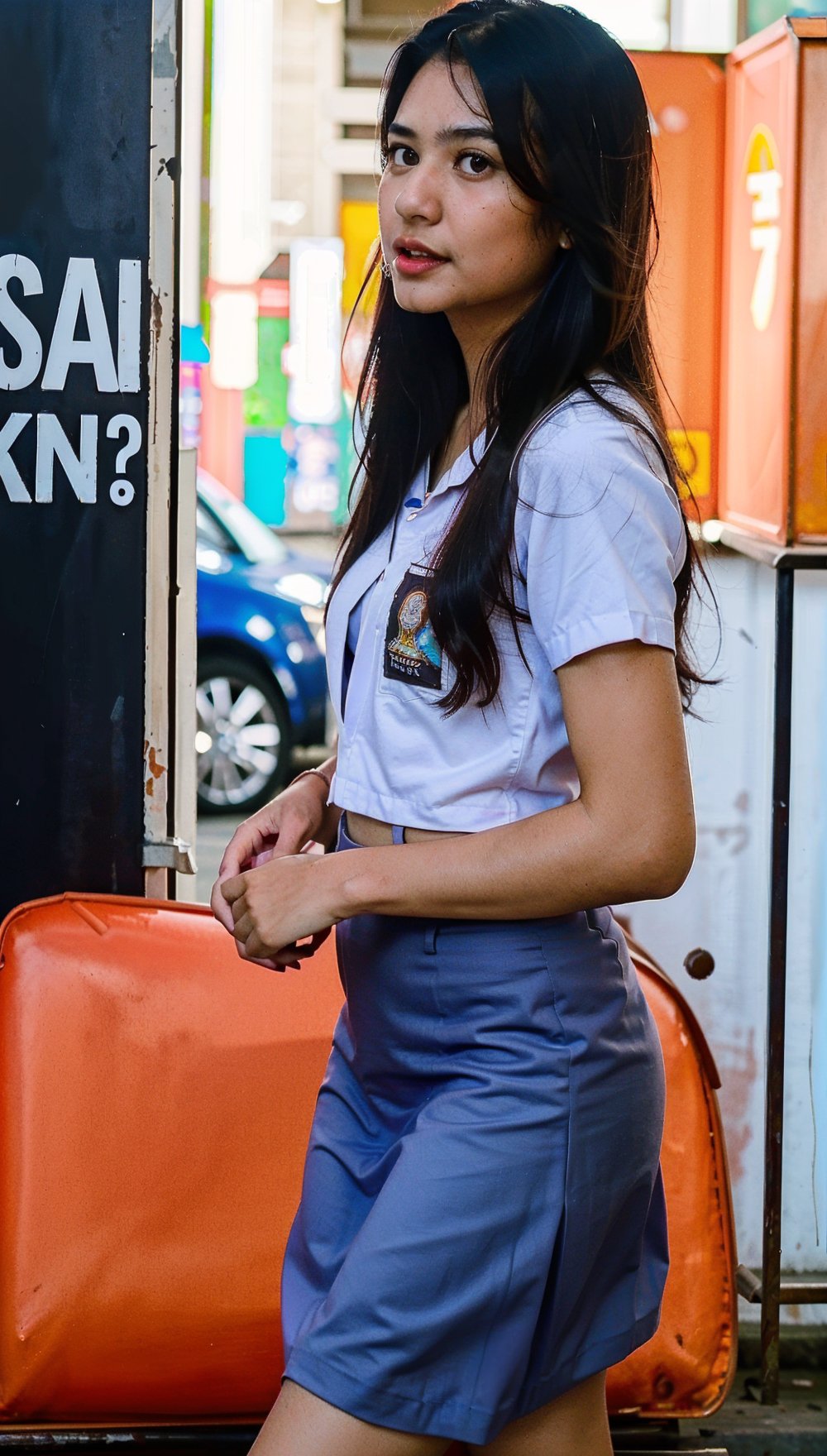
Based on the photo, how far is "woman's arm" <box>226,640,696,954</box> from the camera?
119cm

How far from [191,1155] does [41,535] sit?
0.84 metres

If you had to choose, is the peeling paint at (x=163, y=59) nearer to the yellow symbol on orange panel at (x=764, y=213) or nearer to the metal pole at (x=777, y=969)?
the yellow symbol on orange panel at (x=764, y=213)

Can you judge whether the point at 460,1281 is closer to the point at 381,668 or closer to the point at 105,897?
the point at 381,668

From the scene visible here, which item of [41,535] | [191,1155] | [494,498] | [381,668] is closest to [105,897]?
[191,1155]

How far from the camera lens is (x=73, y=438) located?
7.38 feet

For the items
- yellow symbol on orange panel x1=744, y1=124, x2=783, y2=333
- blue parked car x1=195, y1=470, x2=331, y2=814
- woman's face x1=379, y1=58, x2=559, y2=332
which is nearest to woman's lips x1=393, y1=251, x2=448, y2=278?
woman's face x1=379, y1=58, x2=559, y2=332

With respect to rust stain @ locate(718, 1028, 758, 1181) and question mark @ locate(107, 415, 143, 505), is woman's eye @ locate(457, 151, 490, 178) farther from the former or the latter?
rust stain @ locate(718, 1028, 758, 1181)

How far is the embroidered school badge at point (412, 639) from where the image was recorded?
1.30 m

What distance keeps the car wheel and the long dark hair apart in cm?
626

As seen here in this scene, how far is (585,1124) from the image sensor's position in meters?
1.27

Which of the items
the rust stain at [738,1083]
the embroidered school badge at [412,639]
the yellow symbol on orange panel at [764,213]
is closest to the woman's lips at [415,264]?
the embroidered school badge at [412,639]

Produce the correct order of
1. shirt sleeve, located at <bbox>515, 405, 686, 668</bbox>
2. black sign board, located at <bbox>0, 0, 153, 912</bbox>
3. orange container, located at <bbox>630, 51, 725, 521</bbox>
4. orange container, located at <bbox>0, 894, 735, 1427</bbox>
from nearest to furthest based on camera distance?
shirt sleeve, located at <bbox>515, 405, 686, 668</bbox>
orange container, located at <bbox>0, 894, 735, 1427</bbox>
black sign board, located at <bbox>0, 0, 153, 912</bbox>
orange container, located at <bbox>630, 51, 725, 521</bbox>

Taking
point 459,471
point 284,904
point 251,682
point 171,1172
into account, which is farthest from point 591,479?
point 251,682

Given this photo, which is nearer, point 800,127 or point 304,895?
point 304,895
